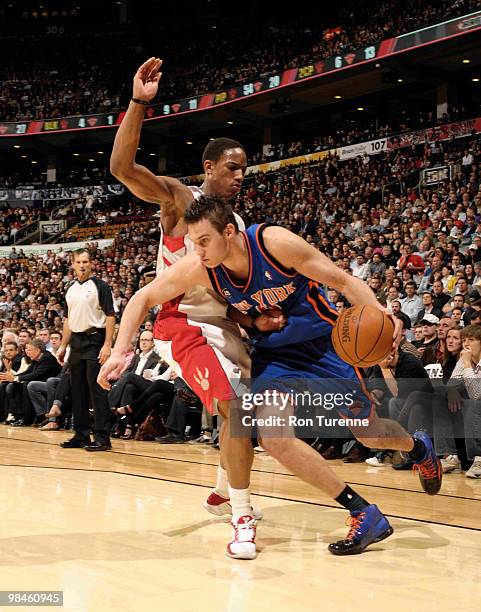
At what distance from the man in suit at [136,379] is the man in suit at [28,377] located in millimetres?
1423

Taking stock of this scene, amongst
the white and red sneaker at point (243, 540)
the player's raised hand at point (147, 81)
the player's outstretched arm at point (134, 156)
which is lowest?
the white and red sneaker at point (243, 540)

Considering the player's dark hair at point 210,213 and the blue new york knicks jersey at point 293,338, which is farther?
the blue new york knicks jersey at point 293,338

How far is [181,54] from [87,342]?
78.2ft

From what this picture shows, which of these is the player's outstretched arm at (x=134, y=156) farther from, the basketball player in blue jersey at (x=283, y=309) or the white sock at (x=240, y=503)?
the white sock at (x=240, y=503)

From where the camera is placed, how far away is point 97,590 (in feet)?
8.35

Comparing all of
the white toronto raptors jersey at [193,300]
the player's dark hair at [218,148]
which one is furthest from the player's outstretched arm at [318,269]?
the player's dark hair at [218,148]

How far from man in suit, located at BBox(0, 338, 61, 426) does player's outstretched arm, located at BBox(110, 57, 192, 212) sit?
6.49m

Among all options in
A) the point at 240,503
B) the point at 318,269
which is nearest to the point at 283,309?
the point at 318,269

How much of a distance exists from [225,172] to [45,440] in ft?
16.8

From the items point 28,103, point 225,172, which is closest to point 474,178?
point 225,172

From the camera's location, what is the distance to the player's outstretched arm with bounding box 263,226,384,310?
313 cm

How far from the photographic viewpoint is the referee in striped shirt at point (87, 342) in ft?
23.4

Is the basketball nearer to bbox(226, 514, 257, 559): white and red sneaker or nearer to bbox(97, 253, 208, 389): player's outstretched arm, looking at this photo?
bbox(97, 253, 208, 389): player's outstretched arm

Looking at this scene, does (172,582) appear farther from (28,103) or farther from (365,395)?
(28,103)
